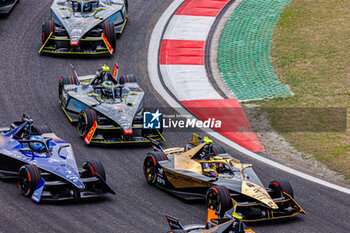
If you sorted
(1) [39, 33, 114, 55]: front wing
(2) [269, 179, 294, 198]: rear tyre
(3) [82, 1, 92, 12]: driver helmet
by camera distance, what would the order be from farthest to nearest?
(3) [82, 1, 92, 12]: driver helmet
(1) [39, 33, 114, 55]: front wing
(2) [269, 179, 294, 198]: rear tyre

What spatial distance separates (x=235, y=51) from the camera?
28.5 meters

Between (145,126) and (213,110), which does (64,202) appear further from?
(213,110)

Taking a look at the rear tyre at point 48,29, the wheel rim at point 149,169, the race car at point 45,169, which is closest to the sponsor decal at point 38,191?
the race car at point 45,169

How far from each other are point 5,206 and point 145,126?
598 cm

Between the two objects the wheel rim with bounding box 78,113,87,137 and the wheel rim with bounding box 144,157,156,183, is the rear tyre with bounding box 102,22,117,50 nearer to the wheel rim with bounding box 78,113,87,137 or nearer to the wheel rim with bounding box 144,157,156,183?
the wheel rim with bounding box 78,113,87,137

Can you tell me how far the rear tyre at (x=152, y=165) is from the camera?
1717 centimetres

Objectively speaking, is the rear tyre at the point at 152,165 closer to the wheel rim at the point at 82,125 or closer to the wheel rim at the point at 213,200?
the wheel rim at the point at 213,200

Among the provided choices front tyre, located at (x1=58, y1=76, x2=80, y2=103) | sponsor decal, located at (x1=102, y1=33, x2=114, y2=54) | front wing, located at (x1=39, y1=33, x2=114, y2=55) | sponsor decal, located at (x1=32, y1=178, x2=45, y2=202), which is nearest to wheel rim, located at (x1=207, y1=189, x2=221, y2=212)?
sponsor decal, located at (x1=32, y1=178, x2=45, y2=202)

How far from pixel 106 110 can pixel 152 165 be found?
3.57m

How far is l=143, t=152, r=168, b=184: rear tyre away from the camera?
17.2m

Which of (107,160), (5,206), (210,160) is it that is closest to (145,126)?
(107,160)

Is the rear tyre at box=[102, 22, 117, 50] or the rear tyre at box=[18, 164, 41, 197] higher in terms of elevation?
the rear tyre at box=[102, 22, 117, 50]

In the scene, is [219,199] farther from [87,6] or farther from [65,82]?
Result: [87,6]

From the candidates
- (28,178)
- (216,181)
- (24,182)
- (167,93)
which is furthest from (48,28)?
(216,181)
